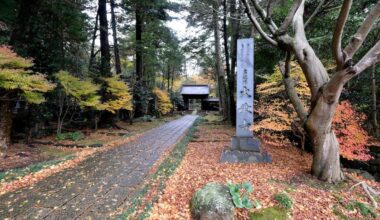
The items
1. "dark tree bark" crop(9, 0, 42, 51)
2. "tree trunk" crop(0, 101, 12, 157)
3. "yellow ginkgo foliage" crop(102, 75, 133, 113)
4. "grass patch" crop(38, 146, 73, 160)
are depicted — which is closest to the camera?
"grass patch" crop(38, 146, 73, 160)

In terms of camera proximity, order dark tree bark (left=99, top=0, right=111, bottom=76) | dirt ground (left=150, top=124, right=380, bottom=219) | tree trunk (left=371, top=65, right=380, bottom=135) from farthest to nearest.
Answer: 1. dark tree bark (left=99, top=0, right=111, bottom=76)
2. tree trunk (left=371, top=65, right=380, bottom=135)
3. dirt ground (left=150, top=124, right=380, bottom=219)

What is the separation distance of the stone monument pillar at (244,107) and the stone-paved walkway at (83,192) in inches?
95.9

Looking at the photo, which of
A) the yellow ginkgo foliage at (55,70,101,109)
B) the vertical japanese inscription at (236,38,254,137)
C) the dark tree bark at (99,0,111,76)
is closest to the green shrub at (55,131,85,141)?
the yellow ginkgo foliage at (55,70,101,109)

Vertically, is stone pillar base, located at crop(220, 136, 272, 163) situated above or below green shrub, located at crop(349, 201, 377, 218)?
above

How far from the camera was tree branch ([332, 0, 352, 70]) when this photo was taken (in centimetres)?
382

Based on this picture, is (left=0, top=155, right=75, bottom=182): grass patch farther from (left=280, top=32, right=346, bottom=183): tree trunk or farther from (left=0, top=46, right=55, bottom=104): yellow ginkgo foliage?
(left=280, top=32, right=346, bottom=183): tree trunk

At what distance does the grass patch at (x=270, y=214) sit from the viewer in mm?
3520

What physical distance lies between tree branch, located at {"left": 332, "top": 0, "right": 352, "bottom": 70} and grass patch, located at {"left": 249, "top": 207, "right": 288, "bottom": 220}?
2.85 meters

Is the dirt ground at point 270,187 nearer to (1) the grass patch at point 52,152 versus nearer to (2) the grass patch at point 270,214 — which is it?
(2) the grass patch at point 270,214

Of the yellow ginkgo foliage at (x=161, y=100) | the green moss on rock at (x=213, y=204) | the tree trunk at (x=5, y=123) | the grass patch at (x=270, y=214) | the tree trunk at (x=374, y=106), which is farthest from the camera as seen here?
the yellow ginkgo foliage at (x=161, y=100)

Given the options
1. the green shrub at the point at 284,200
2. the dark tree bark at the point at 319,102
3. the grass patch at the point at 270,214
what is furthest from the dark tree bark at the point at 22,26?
the green shrub at the point at 284,200

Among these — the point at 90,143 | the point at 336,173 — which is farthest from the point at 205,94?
the point at 336,173

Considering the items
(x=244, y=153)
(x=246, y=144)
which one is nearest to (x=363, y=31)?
(x=246, y=144)

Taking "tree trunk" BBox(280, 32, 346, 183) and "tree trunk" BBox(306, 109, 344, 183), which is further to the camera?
"tree trunk" BBox(306, 109, 344, 183)
